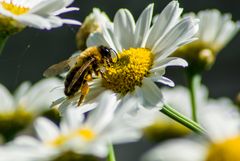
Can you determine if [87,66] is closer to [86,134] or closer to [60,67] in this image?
[60,67]

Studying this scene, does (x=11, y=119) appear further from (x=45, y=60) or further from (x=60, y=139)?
(x=45, y=60)

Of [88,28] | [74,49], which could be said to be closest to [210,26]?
[88,28]

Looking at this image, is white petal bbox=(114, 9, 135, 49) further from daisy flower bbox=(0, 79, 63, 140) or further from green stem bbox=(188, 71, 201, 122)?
daisy flower bbox=(0, 79, 63, 140)

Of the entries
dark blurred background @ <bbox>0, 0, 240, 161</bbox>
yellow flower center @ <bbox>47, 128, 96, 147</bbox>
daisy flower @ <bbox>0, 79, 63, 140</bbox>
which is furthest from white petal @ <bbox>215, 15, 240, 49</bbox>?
dark blurred background @ <bbox>0, 0, 240, 161</bbox>

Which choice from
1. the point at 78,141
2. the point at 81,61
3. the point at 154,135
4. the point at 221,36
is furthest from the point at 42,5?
the point at 154,135

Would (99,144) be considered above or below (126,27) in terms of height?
below
